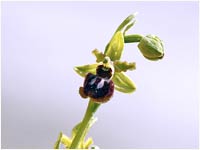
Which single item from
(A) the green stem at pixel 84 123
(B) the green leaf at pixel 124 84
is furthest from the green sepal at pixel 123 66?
(A) the green stem at pixel 84 123

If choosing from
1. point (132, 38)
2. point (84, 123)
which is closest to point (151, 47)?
point (132, 38)

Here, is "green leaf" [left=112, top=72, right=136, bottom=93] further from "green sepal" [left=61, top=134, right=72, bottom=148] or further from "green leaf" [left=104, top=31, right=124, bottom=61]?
"green sepal" [left=61, top=134, right=72, bottom=148]

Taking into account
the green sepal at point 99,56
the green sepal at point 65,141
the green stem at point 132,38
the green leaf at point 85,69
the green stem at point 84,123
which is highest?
the green stem at point 132,38

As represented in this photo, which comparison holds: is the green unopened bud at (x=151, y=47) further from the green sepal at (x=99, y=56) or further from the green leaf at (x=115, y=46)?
the green sepal at (x=99, y=56)

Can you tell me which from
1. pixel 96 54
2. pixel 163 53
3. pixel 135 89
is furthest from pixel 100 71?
pixel 163 53

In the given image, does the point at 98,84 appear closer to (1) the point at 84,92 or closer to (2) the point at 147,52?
(1) the point at 84,92

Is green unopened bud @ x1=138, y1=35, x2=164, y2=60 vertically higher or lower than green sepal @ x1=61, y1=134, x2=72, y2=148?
higher

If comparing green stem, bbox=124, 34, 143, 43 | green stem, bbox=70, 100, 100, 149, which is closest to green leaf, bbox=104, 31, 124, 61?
green stem, bbox=124, 34, 143, 43
